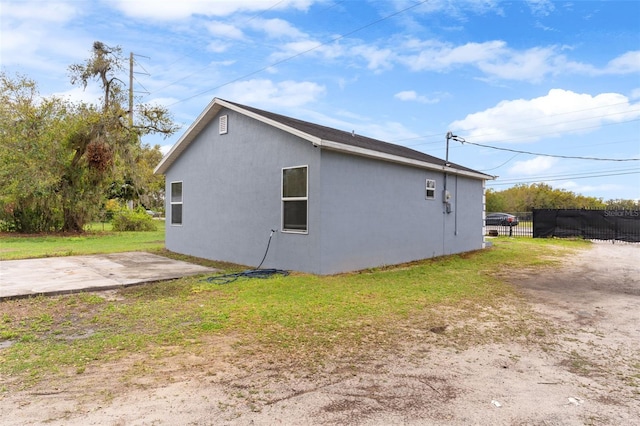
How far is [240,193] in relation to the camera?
949cm

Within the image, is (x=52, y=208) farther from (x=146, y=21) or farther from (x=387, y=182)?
(x=387, y=182)

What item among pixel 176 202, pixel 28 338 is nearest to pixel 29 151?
pixel 176 202

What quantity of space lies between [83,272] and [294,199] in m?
4.63

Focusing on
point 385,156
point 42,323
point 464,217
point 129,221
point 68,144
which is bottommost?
point 42,323

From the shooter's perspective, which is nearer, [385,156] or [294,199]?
[294,199]

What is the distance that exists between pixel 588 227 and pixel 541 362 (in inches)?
748

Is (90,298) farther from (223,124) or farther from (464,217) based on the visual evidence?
(464,217)

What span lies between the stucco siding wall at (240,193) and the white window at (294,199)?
15 centimetres

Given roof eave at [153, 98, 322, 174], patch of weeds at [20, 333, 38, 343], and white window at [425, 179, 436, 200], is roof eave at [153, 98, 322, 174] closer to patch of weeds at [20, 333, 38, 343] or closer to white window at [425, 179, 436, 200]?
white window at [425, 179, 436, 200]

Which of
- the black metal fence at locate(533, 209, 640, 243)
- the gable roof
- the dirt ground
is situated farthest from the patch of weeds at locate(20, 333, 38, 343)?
the black metal fence at locate(533, 209, 640, 243)

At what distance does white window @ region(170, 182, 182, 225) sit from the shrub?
426 inches

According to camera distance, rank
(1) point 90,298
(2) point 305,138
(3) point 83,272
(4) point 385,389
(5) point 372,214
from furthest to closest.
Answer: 1. (5) point 372,214
2. (3) point 83,272
3. (2) point 305,138
4. (1) point 90,298
5. (4) point 385,389

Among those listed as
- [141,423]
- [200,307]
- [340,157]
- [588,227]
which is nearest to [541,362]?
[141,423]

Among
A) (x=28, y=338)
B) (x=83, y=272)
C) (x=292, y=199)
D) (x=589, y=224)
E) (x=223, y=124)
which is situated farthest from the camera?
(x=589, y=224)
